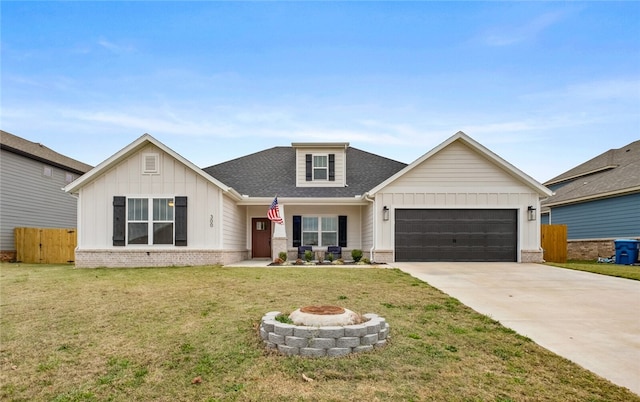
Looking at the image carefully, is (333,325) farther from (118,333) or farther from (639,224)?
(639,224)

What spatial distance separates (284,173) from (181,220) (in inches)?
250

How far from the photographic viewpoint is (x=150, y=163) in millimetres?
15172

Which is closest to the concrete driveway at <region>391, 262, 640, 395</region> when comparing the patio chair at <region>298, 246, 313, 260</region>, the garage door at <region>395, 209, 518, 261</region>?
the garage door at <region>395, 209, 518, 261</region>

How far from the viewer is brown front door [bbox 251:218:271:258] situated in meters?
19.5

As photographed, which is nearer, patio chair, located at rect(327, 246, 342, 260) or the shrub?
the shrub

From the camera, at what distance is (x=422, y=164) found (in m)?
15.9

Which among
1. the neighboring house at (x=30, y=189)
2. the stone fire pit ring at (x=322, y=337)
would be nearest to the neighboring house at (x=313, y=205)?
the neighboring house at (x=30, y=189)

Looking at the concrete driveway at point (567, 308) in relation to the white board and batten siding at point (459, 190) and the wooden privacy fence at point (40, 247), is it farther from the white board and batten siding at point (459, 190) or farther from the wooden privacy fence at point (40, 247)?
the wooden privacy fence at point (40, 247)

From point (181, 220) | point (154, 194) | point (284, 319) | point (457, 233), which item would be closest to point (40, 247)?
point (154, 194)

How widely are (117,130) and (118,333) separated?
17052 mm

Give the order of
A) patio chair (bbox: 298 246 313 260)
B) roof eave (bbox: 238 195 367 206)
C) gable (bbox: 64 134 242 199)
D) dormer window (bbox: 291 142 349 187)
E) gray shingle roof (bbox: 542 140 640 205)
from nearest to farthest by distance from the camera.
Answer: gable (bbox: 64 134 242 199)
roof eave (bbox: 238 195 367 206)
patio chair (bbox: 298 246 313 260)
gray shingle roof (bbox: 542 140 640 205)
dormer window (bbox: 291 142 349 187)

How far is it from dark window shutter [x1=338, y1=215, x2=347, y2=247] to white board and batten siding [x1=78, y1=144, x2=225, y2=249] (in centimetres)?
577

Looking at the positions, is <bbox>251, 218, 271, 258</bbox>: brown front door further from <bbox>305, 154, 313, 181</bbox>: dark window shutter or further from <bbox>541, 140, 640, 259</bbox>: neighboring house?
<bbox>541, 140, 640, 259</bbox>: neighboring house

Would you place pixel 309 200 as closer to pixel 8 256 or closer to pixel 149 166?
pixel 149 166
